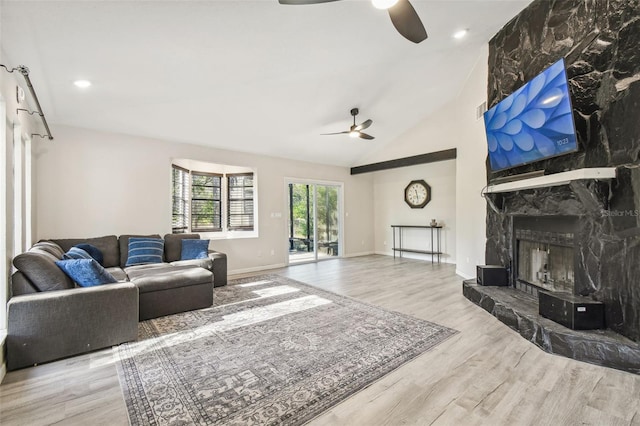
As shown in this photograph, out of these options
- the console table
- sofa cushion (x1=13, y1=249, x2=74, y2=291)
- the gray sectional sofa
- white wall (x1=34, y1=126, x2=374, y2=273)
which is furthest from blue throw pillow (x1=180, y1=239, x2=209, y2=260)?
the console table

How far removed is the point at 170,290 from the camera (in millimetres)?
3561

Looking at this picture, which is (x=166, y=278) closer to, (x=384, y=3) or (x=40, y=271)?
(x=40, y=271)

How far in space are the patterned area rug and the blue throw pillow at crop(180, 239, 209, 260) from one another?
1331 mm

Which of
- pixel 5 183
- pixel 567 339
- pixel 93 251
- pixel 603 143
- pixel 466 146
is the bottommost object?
pixel 567 339

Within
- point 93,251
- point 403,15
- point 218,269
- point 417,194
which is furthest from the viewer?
point 417,194

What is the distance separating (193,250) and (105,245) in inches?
49.7

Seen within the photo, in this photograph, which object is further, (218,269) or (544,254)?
(218,269)

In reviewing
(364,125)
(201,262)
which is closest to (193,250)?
(201,262)

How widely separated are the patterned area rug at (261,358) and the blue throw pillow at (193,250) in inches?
52.4

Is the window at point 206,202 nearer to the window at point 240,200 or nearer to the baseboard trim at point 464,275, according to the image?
the window at point 240,200

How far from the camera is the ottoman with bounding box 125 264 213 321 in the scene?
11.2ft

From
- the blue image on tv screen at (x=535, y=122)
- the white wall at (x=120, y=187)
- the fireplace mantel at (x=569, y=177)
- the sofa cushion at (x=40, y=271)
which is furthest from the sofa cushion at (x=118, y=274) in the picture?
the blue image on tv screen at (x=535, y=122)

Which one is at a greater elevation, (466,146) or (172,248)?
(466,146)

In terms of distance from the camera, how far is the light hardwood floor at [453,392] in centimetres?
175
